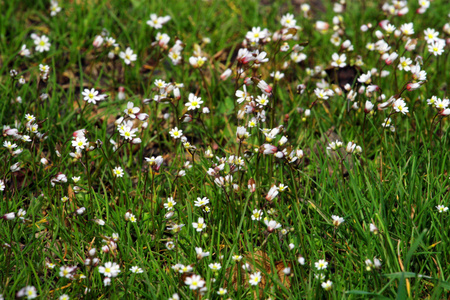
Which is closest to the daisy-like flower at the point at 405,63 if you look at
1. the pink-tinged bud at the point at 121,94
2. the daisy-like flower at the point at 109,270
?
the pink-tinged bud at the point at 121,94

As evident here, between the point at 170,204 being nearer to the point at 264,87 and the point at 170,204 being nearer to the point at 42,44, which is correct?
the point at 264,87

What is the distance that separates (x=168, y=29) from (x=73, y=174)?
2158 millimetres

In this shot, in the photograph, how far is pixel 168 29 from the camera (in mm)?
4590

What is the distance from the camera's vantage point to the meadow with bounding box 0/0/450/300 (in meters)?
2.43

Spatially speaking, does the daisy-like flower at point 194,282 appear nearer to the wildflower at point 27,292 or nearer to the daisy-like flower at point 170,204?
the daisy-like flower at point 170,204

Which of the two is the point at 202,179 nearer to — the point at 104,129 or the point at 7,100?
the point at 104,129

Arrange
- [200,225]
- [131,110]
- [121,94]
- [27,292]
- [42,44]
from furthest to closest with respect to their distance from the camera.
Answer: [42,44] → [121,94] → [131,110] → [200,225] → [27,292]

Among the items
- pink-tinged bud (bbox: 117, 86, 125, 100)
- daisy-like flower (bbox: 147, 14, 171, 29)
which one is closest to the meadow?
pink-tinged bud (bbox: 117, 86, 125, 100)

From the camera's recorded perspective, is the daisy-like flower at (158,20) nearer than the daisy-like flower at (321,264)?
No

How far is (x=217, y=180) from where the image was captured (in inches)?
104

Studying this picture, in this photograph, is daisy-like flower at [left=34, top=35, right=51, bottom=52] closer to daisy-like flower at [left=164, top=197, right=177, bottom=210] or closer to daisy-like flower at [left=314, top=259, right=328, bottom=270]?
daisy-like flower at [left=164, top=197, right=177, bottom=210]

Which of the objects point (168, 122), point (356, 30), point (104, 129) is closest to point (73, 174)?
point (104, 129)

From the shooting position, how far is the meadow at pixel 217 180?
2.43 meters

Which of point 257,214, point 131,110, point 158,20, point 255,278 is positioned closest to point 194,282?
point 255,278
